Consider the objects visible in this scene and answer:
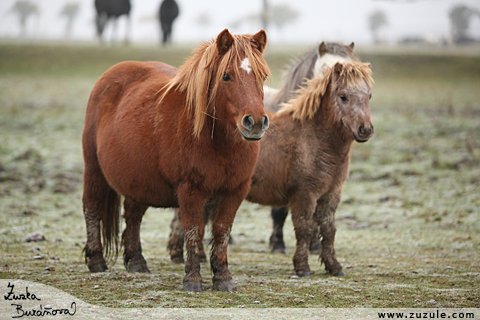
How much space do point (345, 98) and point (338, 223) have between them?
13.6 feet

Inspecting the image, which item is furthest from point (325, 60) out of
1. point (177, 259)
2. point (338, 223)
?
point (177, 259)

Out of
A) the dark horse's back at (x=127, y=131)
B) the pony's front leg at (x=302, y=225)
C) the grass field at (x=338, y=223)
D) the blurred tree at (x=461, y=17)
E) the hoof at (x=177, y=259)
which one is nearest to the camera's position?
the grass field at (x=338, y=223)

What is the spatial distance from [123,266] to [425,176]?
8.09m

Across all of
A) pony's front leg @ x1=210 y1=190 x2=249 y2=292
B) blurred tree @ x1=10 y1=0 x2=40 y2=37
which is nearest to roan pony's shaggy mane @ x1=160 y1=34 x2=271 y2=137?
pony's front leg @ x1=210 y1=190 x2=249 y2=292

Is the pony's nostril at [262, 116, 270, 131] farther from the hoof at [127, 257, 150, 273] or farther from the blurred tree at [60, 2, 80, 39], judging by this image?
the blurred tree at [60, 2, 80, 39]

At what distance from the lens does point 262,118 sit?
A: 414cm

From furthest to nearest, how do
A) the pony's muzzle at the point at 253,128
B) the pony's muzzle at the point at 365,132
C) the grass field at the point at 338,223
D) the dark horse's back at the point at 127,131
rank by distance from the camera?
the pony's muzzle at the point at 365,132 → the dark horse's back at the point at 127,131 → the grass field at the point at 338,223 → the pony's muzzle at the point at 253,128

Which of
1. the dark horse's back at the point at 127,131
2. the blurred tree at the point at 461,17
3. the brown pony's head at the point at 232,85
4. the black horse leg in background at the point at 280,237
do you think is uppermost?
the blurred tree at the point at 461,17

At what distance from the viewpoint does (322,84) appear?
19.6ft

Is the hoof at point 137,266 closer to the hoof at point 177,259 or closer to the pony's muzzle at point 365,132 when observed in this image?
the hoof at point 177,259

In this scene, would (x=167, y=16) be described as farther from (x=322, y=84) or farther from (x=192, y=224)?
(x=192, y=224)

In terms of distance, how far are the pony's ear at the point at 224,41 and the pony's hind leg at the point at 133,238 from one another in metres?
2.21

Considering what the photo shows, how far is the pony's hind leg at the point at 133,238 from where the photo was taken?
574 cm

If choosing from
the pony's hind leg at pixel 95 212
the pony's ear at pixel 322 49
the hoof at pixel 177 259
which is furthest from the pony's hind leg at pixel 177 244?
the pony's ear at pixel 322 49
